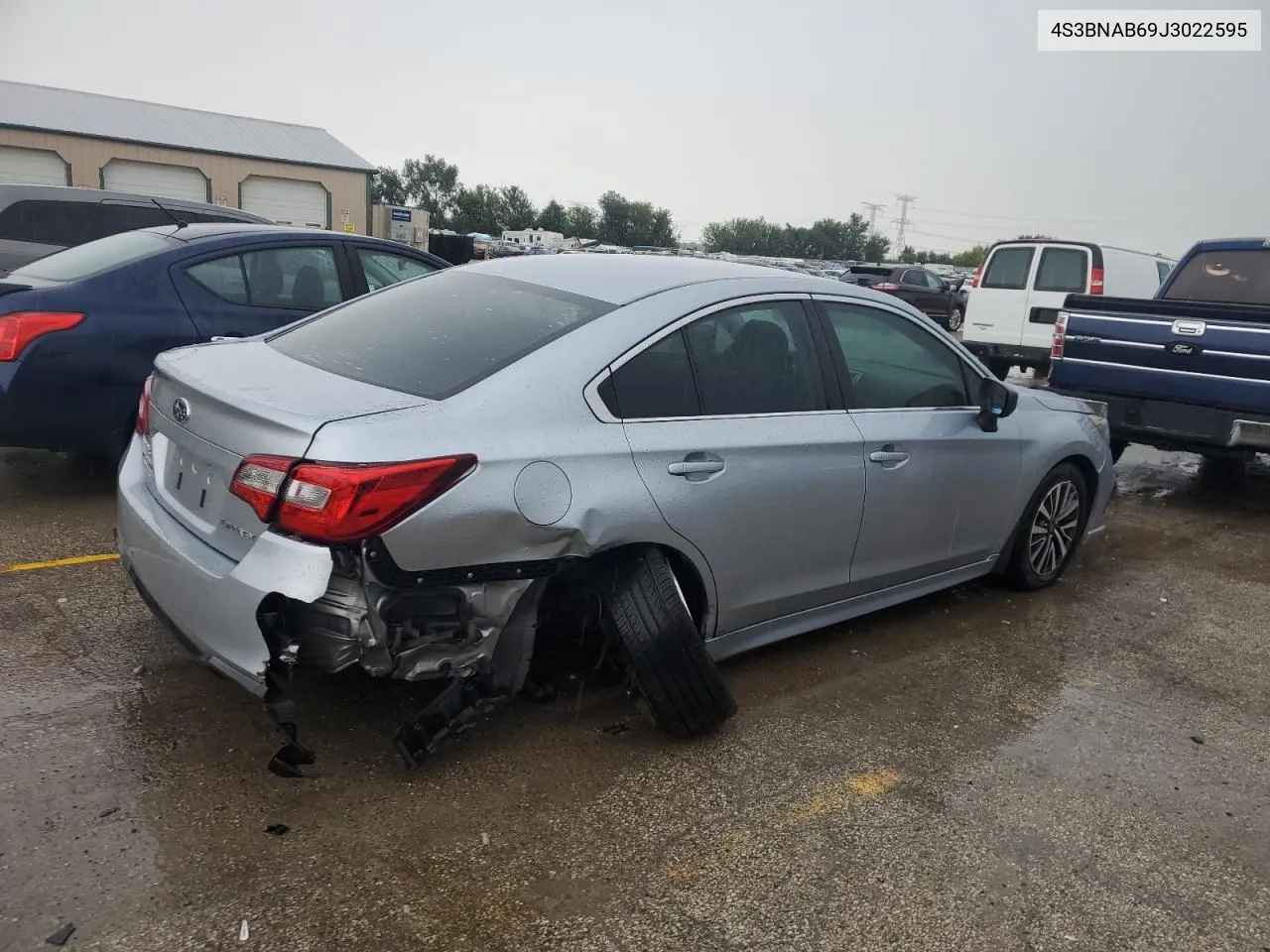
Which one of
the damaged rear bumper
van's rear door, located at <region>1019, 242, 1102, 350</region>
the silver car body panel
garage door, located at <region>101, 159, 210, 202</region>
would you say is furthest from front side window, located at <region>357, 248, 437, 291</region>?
garage door, located at <region>101, 159, 210, 202</region>

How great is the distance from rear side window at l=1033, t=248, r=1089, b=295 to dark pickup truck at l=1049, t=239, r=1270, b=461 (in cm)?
480

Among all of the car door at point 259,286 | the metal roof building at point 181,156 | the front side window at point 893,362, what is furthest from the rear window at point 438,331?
the metal roof building at point 181,156

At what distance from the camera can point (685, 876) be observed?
2.65 metres

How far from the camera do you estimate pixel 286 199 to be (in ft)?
134

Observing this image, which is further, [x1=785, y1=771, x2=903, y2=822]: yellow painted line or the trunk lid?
[x1=785, y1=771, x2=903, y2=822]: yellow painted line

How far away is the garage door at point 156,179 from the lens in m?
36.9

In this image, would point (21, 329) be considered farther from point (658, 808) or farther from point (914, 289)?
point (914, 289)

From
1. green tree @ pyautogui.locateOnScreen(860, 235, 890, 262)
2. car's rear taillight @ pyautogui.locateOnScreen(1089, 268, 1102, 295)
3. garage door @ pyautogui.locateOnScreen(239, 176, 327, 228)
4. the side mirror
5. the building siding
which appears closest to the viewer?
the side mirror

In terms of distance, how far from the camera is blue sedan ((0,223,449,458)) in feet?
16.3

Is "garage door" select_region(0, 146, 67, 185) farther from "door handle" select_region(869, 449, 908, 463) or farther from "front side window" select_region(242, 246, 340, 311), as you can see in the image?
"door handle" select_region(869, 449, 908, 463)

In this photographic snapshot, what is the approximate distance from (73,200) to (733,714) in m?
8.03

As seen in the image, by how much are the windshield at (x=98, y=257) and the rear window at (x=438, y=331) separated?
226cm

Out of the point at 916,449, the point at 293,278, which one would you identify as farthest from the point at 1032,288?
the point at 293,278

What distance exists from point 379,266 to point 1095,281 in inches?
388
